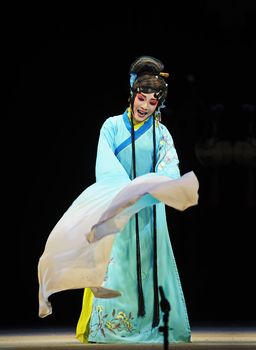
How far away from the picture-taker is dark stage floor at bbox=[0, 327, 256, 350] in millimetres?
5316

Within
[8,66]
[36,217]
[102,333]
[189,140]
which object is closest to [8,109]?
[8,66]

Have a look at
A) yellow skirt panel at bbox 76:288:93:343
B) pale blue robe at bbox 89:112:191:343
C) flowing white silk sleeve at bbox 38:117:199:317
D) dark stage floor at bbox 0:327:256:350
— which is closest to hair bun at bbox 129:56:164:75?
pale blue robe at bbox 89:112:191:343

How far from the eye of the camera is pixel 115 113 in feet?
21.1

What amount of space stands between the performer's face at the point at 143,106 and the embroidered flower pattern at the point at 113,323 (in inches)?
39.8

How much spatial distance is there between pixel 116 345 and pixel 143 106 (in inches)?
48.7

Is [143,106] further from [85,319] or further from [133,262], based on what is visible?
[85,319]

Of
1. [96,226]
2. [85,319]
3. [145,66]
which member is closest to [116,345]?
[85,319]

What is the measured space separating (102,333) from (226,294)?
1519 mm

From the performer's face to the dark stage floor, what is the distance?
1.18 metres

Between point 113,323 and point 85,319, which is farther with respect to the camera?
point 85,319

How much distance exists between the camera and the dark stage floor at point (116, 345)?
5316mm

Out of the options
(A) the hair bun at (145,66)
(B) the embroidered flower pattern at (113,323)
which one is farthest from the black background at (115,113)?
(B) the embroidered flower pattern at (113,323)

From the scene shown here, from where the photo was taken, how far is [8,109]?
6418mm

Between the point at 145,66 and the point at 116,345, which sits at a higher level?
the point at 145,66
